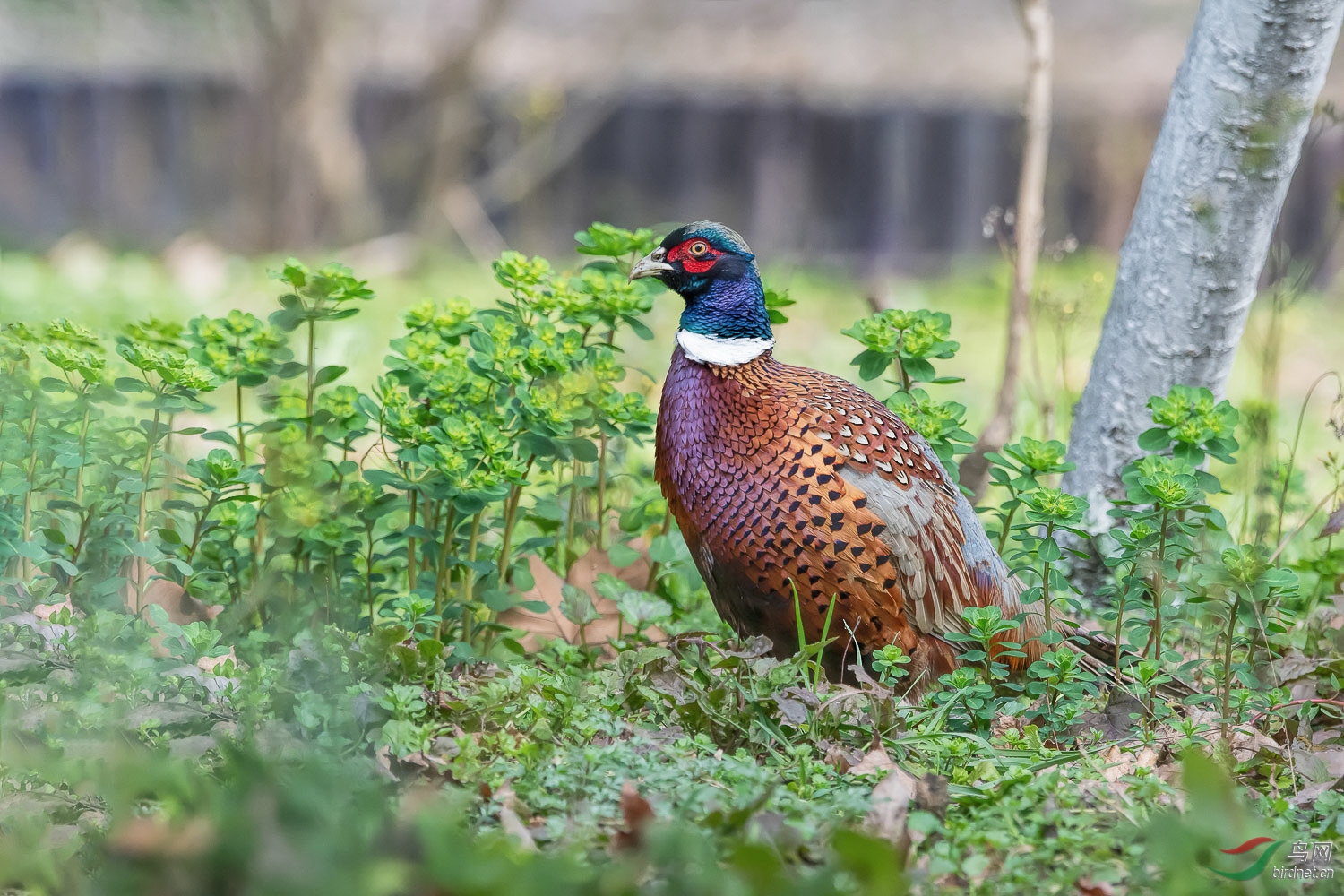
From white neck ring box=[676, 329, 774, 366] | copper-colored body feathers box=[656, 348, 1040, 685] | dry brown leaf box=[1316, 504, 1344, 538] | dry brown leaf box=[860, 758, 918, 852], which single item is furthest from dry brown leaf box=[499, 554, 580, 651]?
dry brown leaf box=[1316, 504, 1344, 538]

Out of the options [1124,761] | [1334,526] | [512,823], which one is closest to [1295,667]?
[1334,526]

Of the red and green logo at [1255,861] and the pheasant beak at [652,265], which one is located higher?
the pheasant beak at [652,265]

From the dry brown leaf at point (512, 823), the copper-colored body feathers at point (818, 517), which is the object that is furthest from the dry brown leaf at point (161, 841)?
the copper-colored body feathers at point (818, 517)

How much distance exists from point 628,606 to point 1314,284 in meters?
9.61

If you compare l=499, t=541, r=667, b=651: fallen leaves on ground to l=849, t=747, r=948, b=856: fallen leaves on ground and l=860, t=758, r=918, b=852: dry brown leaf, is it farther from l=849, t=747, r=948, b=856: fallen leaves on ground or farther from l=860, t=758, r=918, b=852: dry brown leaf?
l=860, t=758, r=918, b=852: dry brown leaf

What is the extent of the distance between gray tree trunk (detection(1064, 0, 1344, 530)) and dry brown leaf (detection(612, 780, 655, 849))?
5.71ft

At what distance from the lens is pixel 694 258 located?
301 cm

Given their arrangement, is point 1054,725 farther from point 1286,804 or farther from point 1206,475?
point 1206,475

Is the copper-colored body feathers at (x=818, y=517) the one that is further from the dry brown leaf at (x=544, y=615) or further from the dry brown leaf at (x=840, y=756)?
the dry brown leaf at (x=544, y=615)

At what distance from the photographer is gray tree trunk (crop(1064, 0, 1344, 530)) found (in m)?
3.07

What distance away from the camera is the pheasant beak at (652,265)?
3.01 metres

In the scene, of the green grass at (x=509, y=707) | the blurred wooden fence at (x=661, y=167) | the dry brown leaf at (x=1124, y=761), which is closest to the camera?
the green grass at (x=509, y=707)

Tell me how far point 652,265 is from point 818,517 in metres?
0.75

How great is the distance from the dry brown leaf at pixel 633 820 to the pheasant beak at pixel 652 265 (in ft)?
4.71
